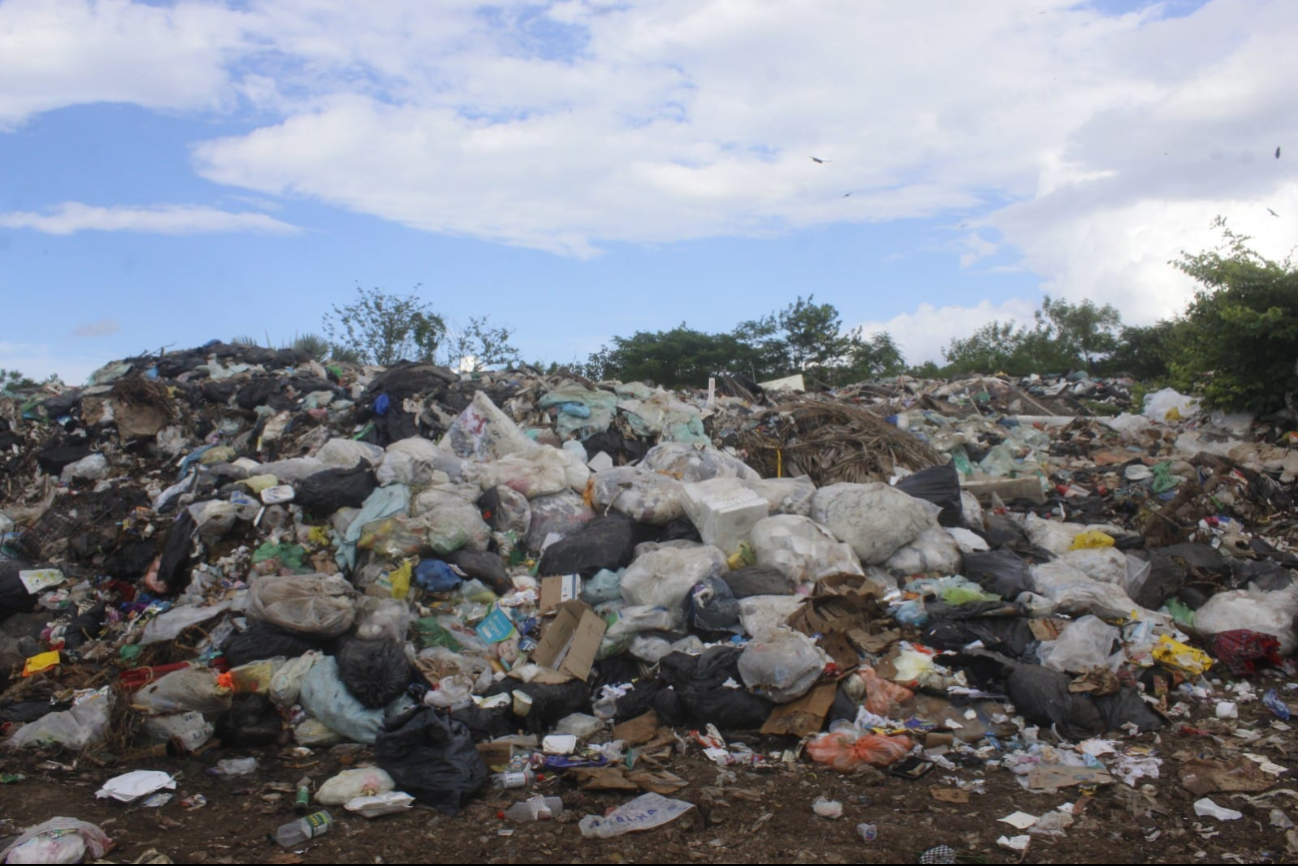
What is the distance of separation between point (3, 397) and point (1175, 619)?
9.27 metres

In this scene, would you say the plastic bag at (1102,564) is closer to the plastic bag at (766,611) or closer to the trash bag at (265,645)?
the plastic bag at (766,611)

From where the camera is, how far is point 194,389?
24.2ft

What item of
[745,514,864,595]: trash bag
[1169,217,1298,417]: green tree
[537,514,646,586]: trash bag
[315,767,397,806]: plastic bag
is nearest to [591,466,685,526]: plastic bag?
[537,514,646,586]: trash bag

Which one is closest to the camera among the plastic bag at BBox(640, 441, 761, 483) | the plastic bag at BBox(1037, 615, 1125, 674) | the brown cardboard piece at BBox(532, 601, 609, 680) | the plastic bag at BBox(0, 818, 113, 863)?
the plastic bag at BBox(0, 818, 113, 863)

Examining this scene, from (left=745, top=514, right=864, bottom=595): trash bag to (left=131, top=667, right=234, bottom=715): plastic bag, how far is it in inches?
103

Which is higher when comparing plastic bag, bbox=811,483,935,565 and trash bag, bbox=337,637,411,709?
plastic bag, bbox=811,483,935,565

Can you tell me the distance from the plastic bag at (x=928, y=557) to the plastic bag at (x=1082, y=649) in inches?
34.5

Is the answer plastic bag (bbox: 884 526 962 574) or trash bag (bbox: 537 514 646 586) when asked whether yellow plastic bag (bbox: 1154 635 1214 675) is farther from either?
trash bag (bbox: 537 514 646 586)

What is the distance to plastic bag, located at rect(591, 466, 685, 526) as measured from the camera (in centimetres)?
497

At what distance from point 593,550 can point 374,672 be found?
140 centimetres

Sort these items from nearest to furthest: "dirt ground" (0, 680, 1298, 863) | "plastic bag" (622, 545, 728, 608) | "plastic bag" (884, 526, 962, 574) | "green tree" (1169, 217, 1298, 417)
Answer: "dirt ground" (0, 680, 1298, 863) < "plastic bag" (622, 545, 728, 608) < "plastic bag" (884, 526, 962, 574) < "green tree" (1169, 217, 1298, 417)

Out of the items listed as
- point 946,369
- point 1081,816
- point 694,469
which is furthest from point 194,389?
point 946,369

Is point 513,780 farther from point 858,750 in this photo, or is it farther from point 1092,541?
point 1092,541

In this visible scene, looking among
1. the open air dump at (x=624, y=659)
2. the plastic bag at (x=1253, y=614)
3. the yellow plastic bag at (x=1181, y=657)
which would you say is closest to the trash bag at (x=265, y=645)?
the open air dump at (x=624, y=659)
